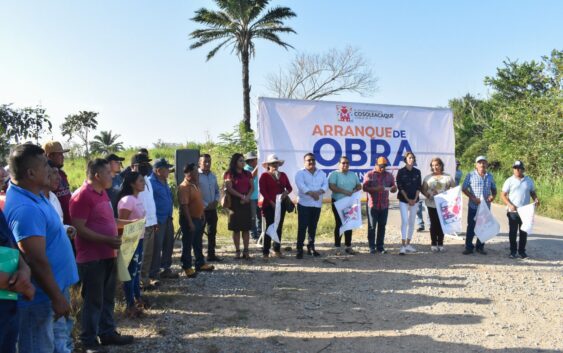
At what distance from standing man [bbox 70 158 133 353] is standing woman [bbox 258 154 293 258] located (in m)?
4.07

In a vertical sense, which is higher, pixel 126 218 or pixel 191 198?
pixel 191 198

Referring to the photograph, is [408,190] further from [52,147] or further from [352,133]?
[52,147]

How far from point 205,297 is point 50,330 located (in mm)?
3204

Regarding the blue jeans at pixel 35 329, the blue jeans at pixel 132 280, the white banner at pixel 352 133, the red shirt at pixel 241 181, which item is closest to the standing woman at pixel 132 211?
the blue jeans at pixel 132 280

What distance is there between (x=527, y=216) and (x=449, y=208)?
128 centimetres

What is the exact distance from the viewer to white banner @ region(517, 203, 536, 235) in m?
7.80

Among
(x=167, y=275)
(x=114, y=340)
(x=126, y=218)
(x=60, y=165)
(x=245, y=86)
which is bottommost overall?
(x=114, y=340)

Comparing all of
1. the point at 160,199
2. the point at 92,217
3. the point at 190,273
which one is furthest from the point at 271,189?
the point at 92,217

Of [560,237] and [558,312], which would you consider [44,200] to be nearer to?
[558,312]

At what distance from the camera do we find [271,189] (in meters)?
7.98

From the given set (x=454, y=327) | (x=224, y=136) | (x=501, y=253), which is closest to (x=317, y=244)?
(x=501, y=253)

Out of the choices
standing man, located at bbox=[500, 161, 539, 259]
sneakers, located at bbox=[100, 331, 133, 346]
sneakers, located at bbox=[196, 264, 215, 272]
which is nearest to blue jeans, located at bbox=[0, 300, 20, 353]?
sneakers, located at bbox=[100, 331, 133, 346]

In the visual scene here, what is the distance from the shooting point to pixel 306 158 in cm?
814

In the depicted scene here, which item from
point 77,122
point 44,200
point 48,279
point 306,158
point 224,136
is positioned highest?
point 77,122
